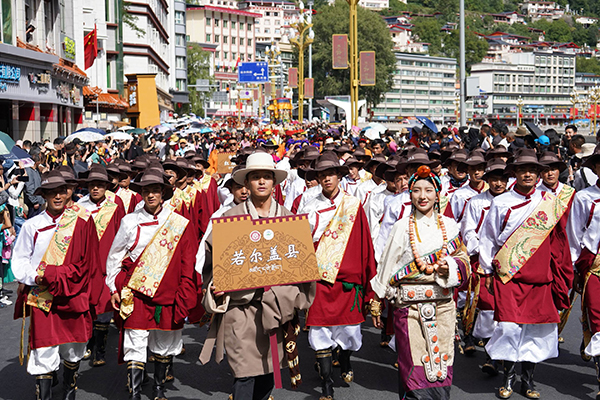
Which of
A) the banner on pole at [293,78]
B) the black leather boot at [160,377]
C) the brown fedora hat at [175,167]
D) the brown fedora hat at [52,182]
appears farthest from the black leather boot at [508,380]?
the banner on pole at [293,78]

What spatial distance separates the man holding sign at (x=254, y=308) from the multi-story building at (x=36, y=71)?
17460 mm

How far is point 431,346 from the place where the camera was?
5.20 metres

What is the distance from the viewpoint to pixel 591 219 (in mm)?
6453

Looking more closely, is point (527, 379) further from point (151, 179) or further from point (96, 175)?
point (96, 175)

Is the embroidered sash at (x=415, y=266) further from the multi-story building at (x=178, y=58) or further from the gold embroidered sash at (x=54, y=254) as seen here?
the multi-story building at (x=178, y=58)

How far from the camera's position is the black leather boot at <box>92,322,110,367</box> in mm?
7578

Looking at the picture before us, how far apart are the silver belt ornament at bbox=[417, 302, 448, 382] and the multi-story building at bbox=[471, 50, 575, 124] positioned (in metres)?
154

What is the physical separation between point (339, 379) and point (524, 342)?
172 centimetres

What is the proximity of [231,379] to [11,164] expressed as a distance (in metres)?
6.66

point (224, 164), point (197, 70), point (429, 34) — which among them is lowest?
point (224, 164)

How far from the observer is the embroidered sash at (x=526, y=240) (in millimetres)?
6340

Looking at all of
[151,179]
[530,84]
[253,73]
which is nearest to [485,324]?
[151,179]

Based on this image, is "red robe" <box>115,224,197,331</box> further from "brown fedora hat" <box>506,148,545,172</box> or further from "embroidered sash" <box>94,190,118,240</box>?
"brown fedora hat" <box>506,148,545,172</box>

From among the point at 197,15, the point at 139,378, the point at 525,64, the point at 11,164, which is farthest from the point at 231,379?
the point at 525,64
